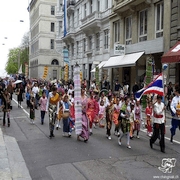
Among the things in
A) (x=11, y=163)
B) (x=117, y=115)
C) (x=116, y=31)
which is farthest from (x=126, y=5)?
(x=11, y=163)

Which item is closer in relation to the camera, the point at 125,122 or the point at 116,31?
the point at 125,122

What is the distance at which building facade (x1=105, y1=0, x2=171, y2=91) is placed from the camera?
782 inches

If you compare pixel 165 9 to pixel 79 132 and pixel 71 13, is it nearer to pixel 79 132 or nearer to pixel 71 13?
pixel 79 132

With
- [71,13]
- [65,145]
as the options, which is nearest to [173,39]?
[65,145]

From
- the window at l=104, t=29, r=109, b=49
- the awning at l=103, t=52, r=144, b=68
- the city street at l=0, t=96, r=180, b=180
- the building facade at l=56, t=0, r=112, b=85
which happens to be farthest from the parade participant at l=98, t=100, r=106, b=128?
the window at l=104, t=29, r=109, b=49

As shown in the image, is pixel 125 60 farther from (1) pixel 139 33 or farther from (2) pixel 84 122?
(2) pixel 84 122

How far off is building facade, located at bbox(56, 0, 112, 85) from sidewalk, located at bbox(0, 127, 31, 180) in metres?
19.2

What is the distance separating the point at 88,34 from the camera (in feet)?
108

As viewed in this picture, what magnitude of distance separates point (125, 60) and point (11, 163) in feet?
55.9

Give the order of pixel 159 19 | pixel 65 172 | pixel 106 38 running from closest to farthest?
pixel 65 172, pixel 159 19, pixel 106 38

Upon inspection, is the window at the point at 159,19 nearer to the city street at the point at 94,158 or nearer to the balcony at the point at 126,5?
the balcony at the point at 126,5

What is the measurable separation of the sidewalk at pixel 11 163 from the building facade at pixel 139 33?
11.5 meters

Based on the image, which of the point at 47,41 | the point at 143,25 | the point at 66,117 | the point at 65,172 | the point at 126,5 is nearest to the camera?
the point at 65,172

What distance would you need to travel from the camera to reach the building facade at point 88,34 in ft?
94.8
